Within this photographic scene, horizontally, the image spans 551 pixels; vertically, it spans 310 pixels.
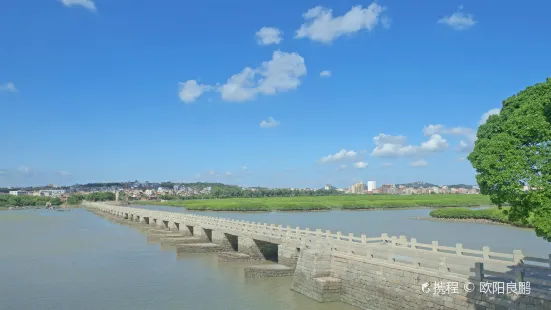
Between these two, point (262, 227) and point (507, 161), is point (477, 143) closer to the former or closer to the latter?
point (507, 161)

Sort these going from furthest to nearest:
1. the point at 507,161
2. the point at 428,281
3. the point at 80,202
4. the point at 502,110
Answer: the point at 80,202, the point at 428,281, the point at 502,110, the point at 507,161

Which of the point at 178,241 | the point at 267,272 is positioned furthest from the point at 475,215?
the point at 267,272

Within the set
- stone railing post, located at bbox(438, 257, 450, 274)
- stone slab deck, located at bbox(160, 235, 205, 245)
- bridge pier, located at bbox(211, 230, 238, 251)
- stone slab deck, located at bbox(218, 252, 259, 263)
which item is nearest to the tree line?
stone slab deck, located at bbox(160, 235, 205, 245)

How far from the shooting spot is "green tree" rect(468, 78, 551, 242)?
39.3 feet

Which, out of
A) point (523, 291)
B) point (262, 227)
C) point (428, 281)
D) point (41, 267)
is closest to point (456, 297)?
point (428, 281)

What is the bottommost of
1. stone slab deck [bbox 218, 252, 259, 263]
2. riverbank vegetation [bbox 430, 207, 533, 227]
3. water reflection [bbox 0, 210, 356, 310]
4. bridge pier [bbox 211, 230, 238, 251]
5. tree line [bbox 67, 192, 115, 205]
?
water reflection [bbox 0, 210, 356, 310]

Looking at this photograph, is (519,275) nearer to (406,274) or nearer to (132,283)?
(406,274)

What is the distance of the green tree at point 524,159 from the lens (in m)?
12.0

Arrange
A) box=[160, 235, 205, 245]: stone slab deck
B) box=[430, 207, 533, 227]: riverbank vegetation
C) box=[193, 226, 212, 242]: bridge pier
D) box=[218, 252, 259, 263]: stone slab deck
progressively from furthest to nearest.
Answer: box=[430, 207, 533, 227]: riverbank vegetation, box=[193, 226, 212, 242]: bridge pier, box=[160, 235, 205, 245]: stone slab deck, box=[218, 252, 259, 263]: stone slab deck

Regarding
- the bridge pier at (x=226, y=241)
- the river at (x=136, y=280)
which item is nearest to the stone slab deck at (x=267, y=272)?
the river at (x=136, y=280)

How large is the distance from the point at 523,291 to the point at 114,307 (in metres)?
16.7

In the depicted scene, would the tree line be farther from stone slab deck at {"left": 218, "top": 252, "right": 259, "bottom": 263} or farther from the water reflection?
stone slab deck at {"left": 218, "top": 252, "right": 259, "bottom": 263}

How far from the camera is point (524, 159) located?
12.3 m

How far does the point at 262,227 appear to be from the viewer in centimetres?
3241
